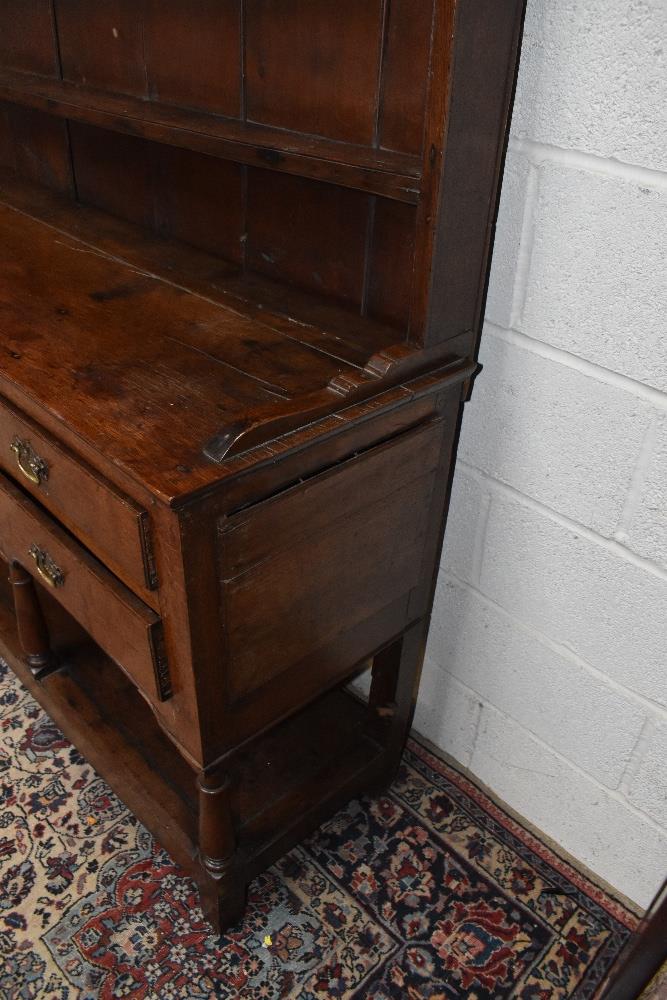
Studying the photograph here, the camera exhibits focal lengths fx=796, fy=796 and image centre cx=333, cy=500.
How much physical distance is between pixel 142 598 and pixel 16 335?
45 cm

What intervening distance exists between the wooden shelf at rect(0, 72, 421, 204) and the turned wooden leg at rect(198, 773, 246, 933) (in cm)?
84

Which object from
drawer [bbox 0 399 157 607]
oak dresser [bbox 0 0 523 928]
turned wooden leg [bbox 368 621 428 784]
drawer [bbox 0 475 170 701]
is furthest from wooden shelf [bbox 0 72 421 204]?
turned wooden leg [bbox 368 621 428 784]

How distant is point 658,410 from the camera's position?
1.09 meters

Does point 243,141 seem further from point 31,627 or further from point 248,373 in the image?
point 31,627

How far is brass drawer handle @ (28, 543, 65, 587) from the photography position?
1216 mm

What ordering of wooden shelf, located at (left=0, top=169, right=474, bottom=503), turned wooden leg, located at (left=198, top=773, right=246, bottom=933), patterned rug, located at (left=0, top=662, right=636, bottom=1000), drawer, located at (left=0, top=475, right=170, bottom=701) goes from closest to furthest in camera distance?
wooden shelf, located at (left=0, top=169, right=474, bottom=503) < drawer, located at (left=0, top=475, right=170, bottom=701) < turned wooden leg, located at (left=198, top=773, right=246, bottom=933) < patterned rug, located at (left=0, top=662, right=636, bottom=1000)

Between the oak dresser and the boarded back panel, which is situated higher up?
the boarded back panel

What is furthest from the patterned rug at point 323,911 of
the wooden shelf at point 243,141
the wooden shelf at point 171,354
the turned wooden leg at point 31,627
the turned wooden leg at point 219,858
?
the wooden shelf at point 243,141

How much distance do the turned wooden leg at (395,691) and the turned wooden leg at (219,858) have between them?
0.39 m

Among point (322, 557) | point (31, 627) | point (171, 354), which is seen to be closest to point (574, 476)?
point (322, 557)

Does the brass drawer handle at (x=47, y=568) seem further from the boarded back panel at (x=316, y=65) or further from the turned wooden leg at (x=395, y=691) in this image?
the boarded back panel at (x=316, y=65)

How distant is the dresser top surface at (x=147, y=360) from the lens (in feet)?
3.10

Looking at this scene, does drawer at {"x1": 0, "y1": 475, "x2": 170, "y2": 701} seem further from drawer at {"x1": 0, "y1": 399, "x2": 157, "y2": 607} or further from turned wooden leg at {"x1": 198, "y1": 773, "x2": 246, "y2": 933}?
turned wooden leg at {"x1": 198, "y1": 773, "x2": 246, "y2": 933}

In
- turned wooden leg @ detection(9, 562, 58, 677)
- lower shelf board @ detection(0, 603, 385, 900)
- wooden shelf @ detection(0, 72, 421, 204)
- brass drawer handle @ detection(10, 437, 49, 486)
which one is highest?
wooden shelf @ detection(0, 72, 421, 204)
